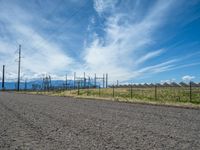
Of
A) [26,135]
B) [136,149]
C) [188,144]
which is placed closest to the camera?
[136,149]

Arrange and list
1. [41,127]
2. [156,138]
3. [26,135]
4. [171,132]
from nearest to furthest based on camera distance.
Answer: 1. [156,138]
2. [26,135]
3. [171,132]
4. [41,127]

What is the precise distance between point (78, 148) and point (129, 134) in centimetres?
192

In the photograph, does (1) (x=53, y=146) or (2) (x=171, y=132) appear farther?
(2) (x=171, y=132)

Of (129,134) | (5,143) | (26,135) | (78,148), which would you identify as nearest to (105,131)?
(129,134)

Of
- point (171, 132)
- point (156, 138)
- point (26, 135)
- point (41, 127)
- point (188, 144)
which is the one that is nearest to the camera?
point (188, 144)

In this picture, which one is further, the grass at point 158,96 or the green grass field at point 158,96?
the green grass field at point 158,96

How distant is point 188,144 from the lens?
5.14 metres

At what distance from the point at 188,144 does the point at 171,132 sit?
1.35 metres

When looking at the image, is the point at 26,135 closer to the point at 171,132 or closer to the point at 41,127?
the point at 41,127

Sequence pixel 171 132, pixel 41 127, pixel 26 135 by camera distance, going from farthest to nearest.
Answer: pixel 41 127, pixel 171 132, pixel 26 135

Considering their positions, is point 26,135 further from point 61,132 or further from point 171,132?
point 171,132

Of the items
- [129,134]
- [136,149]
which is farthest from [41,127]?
[136,149]

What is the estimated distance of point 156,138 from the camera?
568 cm

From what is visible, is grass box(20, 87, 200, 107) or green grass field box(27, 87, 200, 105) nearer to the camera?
grass box(20, 87, 200, 107)
